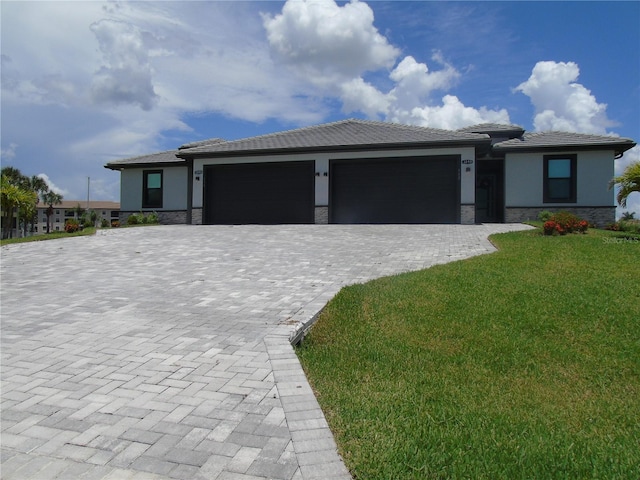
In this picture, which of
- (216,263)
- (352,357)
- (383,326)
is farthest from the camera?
(216,263)

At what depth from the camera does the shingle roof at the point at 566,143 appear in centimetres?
1906

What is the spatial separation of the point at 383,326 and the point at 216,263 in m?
6.02

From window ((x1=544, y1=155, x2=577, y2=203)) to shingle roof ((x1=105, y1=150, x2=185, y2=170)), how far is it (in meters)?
19.0

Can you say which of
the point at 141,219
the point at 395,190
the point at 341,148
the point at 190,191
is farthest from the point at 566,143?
the point at 141,219

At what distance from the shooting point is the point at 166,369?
4.25 metres

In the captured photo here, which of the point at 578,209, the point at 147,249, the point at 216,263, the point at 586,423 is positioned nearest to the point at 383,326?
the point at 586,423

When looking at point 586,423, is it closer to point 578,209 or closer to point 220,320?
point 220,320

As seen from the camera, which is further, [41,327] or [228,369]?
[41,327]

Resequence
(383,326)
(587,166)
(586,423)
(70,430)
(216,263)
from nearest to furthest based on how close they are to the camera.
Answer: (70,430) → (586,423) → (383,326) → (216,263) → (587,166)

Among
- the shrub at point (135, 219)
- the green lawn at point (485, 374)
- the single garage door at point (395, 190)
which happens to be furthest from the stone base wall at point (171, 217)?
the green lawn at point (485, 374)

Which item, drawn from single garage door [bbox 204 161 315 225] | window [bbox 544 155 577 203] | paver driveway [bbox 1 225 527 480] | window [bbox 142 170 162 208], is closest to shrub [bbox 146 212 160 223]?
window [bbox 142 170 162 208]

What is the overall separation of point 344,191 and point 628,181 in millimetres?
11531

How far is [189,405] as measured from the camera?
3.50m

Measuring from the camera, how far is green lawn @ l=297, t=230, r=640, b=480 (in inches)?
113
